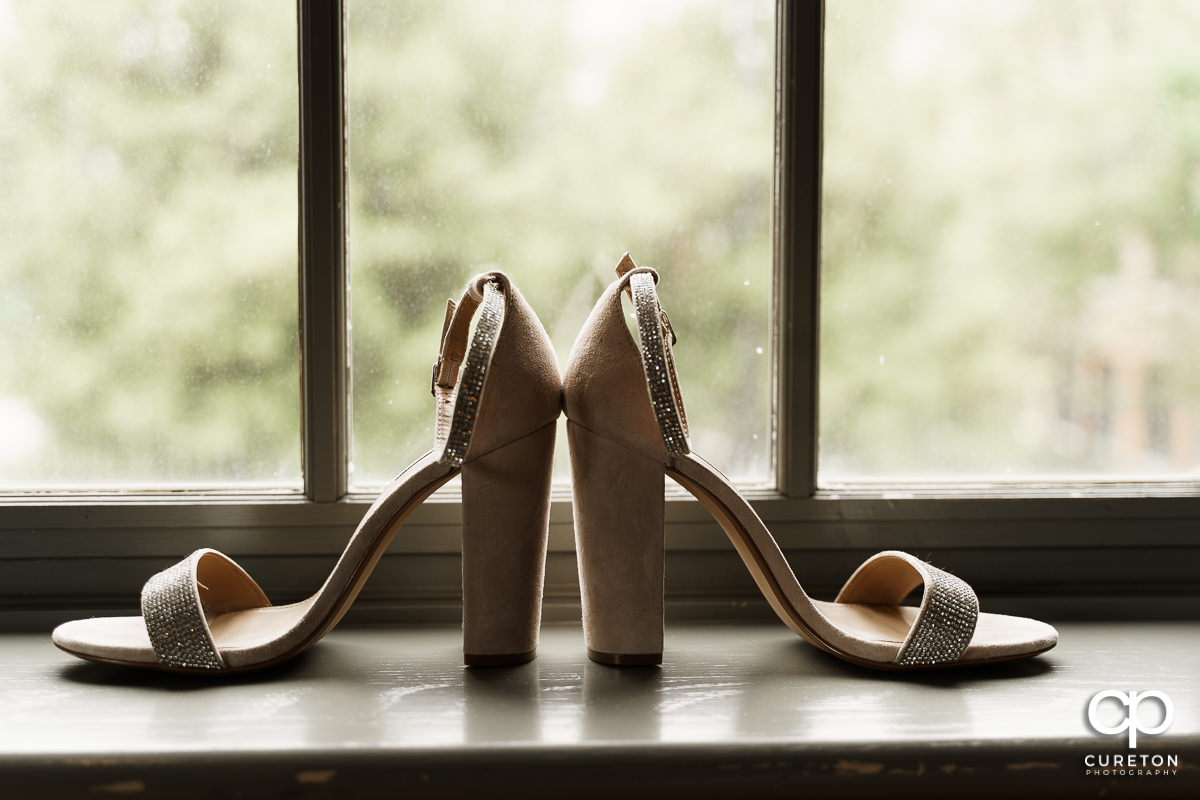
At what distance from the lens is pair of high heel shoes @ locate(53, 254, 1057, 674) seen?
0.76 metres

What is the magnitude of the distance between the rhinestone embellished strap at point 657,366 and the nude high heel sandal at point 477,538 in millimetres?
109

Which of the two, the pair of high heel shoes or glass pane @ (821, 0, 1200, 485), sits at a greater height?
glass pane @ (821, 0, 1200, 485)

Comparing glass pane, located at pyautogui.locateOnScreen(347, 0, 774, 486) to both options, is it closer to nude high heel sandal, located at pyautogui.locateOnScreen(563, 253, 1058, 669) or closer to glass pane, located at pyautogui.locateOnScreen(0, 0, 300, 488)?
glass pane, located at pyautogui.locateOnScreen(0, 0, 300, 488)

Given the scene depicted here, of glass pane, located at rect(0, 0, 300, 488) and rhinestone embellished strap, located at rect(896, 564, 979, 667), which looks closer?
rhinestone embellished strap, located at rect(896, 564, 979, 667)

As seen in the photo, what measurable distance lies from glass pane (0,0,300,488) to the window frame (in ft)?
0.14

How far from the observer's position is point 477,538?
0.79 meters

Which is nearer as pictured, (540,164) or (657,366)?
(657,366)

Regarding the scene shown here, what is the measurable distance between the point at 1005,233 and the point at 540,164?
1.81 feet

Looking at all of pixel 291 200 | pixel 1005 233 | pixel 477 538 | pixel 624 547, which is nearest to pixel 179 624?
pixel 477 538

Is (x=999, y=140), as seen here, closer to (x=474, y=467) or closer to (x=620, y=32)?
(x=620, y=32)

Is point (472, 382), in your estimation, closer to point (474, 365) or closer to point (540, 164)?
point (474, 365)

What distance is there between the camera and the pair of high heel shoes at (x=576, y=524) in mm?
764

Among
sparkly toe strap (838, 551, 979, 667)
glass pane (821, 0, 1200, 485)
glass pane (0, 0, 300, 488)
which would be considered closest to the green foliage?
glass pane (0, 0, 300, 488)

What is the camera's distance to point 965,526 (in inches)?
40.3
